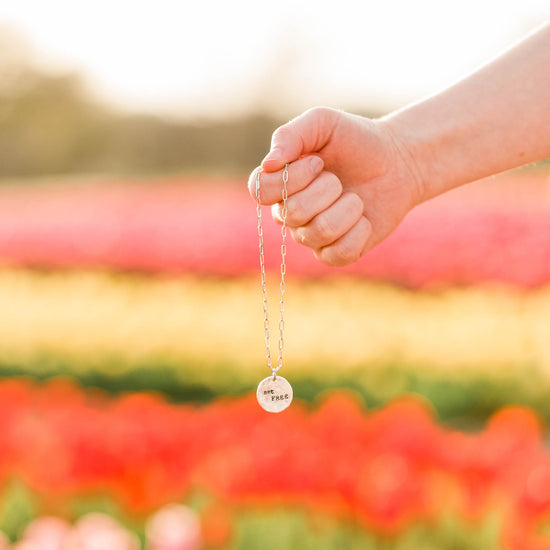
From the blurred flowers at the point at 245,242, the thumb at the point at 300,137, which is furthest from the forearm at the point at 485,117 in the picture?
the blurred flowers at the point at 245,242

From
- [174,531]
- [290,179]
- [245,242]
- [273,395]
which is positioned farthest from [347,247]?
[245,242]

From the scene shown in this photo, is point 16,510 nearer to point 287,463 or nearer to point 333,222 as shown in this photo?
point 287,463

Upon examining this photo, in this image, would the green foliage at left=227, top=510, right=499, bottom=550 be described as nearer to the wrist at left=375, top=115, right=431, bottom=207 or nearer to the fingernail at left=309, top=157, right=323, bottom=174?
the wrist at left=375, top=115, right=431, bottom=207

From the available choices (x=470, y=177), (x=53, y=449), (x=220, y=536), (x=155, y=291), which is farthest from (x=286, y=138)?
(x=155, y=291)

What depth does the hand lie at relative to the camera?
1.22 meters

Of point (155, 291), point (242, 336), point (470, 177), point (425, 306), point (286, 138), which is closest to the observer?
point (286, 138)

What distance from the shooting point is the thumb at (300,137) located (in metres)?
1.18

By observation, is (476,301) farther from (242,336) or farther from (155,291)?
(155,291)

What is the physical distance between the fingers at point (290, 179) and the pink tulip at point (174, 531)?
2.81ft

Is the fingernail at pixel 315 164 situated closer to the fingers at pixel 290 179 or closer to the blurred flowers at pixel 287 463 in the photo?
the fingers at pixel 290 179

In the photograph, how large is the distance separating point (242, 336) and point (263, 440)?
7.43 feet

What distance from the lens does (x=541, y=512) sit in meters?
1.84

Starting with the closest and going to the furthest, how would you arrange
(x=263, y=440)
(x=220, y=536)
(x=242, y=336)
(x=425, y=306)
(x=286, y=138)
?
(x=286, y=138) < (x=220, y=536) < (x=263, y=440) < (x=242, y=336) < (x=425, y=306)

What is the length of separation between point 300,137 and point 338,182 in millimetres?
103
